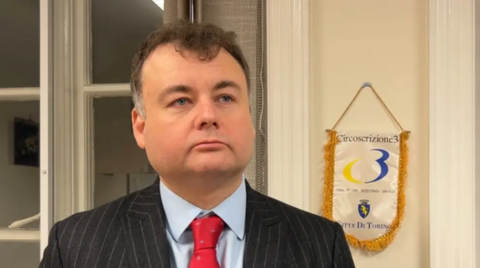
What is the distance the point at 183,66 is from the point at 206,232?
298 mm

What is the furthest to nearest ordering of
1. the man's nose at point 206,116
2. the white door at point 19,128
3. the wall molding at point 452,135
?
the white door at point 19,128, the wall molding at point 452,135, the man's nose at point 206,116

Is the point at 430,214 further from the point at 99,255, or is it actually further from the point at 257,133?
the point at 99,255

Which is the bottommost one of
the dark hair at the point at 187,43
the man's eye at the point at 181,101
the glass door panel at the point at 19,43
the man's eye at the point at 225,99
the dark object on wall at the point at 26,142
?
the dark object on wall at the point at 26,142

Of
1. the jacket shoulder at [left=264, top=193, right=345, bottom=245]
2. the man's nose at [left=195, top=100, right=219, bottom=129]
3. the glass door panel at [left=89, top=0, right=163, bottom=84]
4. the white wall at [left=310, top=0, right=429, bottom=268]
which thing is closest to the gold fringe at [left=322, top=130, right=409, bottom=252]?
the white wall at [left=310, top=0, right=429, bottom=268]

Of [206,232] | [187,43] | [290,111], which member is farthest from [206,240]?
[290,111]

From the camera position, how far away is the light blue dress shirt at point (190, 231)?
863 millimetres

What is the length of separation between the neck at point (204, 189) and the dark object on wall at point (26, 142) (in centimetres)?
97

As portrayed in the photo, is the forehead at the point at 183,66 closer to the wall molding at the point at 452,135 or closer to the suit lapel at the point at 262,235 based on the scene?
the suit lapel at the point at 262,235

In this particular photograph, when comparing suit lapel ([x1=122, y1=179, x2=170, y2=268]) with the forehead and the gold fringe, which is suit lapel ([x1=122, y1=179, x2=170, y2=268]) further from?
the gold fringe

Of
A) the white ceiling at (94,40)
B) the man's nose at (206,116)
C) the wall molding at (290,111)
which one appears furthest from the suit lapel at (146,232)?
the white ceiling at (94,40)

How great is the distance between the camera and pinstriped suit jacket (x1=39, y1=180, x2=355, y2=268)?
2.78ft

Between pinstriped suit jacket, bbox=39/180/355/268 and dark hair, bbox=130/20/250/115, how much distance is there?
210 millimetres

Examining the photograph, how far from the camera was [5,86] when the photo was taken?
1.66 m

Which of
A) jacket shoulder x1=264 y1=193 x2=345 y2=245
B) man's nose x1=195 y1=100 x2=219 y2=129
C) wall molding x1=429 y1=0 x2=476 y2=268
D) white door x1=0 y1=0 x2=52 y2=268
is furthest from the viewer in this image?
white door x1=0 y1=0 x2=52 y2=268
